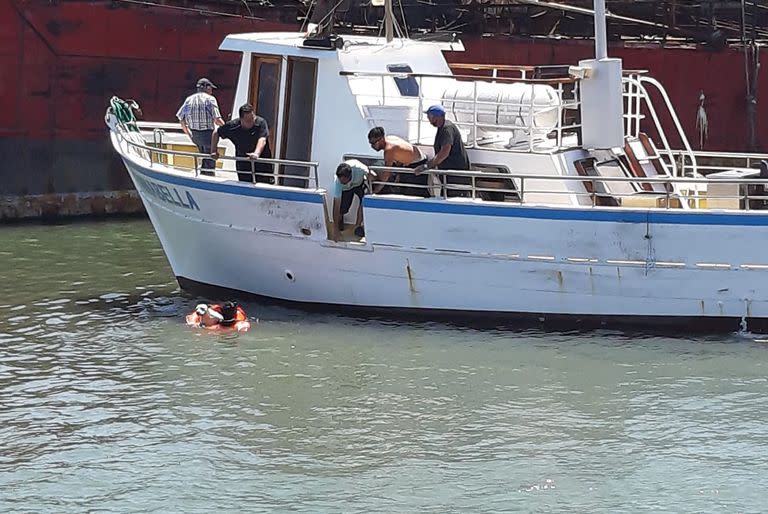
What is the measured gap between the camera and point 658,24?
81.9ft

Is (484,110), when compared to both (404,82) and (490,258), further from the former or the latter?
(490,258)

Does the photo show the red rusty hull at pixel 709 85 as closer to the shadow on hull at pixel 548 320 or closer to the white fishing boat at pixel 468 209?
the white fishing boat at pixel 468 209

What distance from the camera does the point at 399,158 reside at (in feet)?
45.9

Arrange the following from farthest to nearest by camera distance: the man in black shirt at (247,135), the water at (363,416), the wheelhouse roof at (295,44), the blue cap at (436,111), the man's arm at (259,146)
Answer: the wheelhouse roof at (295,44), the man in black shirt at (247,135), the man's arm at (259,146), the blue cap at (436,111), the water at (363,416)

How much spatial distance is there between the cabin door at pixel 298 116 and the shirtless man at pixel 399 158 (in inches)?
44.4

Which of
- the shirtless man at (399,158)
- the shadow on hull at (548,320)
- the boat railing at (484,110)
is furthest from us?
the boat railing at (484,110)

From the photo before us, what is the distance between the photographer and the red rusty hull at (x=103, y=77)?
21500 millimetres

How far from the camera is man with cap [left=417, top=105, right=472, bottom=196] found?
44.7 ft

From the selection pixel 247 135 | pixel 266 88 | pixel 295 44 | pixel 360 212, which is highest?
pixel 295 44

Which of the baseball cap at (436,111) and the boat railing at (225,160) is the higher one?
the baseball cap at (436,111)

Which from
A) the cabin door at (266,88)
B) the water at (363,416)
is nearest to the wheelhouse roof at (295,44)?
the cabin door at (266,88)

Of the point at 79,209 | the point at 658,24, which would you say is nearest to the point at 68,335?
the point at 79,209

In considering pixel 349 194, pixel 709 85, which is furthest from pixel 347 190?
pixel 709 85

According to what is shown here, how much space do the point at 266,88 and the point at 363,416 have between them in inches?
210
